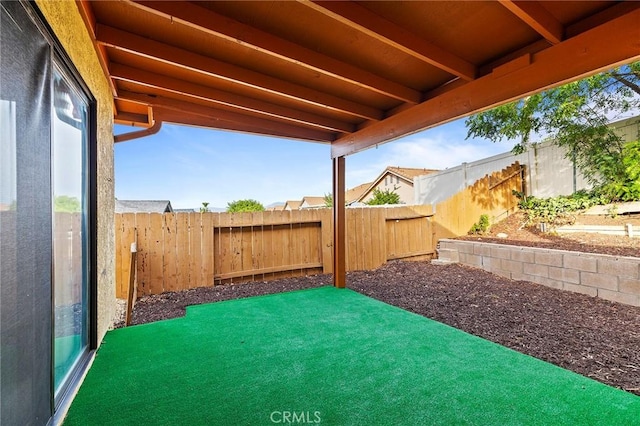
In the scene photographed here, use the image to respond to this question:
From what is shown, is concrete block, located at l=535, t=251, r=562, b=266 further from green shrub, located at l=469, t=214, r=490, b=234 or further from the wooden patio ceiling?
the wooden patio ceiling

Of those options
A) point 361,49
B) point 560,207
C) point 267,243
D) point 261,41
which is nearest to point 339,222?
point 267,243

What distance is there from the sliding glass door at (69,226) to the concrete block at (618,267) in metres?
5.18

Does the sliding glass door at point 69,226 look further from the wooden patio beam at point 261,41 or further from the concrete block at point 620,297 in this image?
the concrete block at point 620,297

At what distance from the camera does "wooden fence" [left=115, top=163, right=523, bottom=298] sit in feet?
14.3

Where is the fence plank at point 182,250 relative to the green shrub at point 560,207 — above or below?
below

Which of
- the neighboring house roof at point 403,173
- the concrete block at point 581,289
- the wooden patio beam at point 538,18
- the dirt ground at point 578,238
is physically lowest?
the concrete block at point 581,289

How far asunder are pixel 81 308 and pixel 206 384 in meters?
1.09

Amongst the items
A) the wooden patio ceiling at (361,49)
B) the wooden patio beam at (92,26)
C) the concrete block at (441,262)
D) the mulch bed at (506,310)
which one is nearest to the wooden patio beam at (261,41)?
the wooden patio ceiling at (361,49)

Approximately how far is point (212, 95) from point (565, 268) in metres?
4.93

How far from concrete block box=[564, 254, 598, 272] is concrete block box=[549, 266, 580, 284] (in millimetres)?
→ 65

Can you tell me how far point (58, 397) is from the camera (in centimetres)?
162

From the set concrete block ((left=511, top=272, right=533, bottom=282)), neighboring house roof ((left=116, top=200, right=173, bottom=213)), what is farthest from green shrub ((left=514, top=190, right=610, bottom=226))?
neighboring house roof ((left=116, top=200, right=173, bottom=213))

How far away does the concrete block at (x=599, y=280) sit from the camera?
3479 millimetres

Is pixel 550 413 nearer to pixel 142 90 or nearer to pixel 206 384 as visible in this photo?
pixel 206 384
